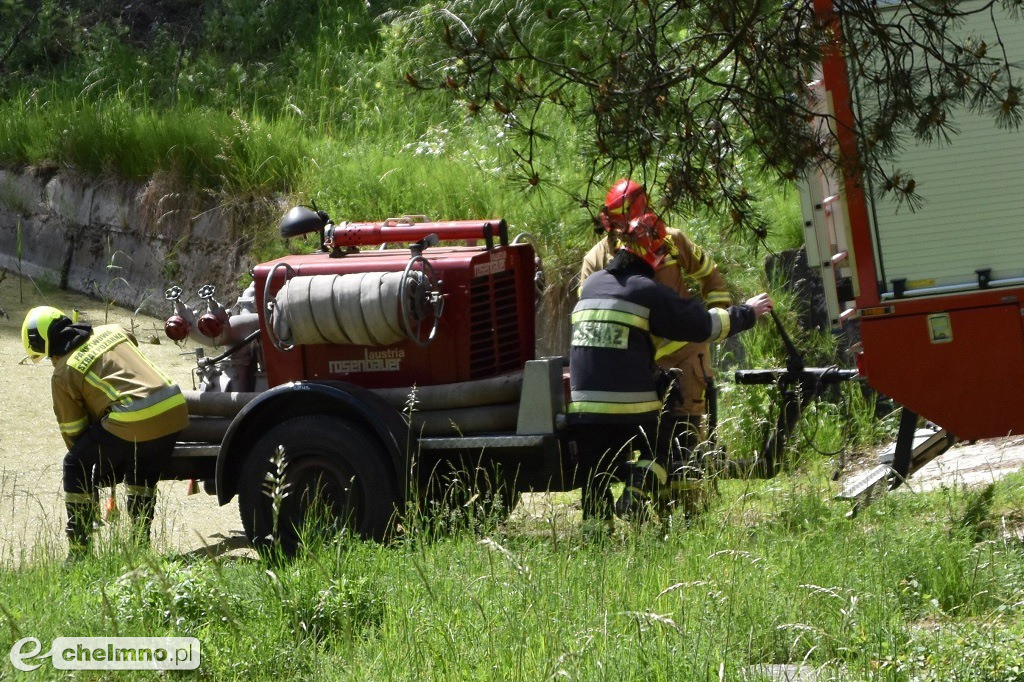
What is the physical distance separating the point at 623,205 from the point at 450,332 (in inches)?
77.1

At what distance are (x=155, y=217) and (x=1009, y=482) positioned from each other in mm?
9135

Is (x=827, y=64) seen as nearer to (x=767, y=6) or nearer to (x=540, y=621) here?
(x=767, y=6)

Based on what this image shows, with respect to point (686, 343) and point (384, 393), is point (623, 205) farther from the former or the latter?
point (686, 343)

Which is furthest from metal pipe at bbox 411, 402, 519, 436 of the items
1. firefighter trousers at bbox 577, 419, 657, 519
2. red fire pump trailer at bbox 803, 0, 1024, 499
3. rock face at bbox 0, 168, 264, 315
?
rock face at bbox 0, 168, 264, 315

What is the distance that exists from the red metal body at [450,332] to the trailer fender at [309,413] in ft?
0.87

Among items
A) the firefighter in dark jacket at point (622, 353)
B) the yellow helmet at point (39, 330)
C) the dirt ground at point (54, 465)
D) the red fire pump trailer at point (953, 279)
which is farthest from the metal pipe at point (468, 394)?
the yellow helmet at point (39, 330)

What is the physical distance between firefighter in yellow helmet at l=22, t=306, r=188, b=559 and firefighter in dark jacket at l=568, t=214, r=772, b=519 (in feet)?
6.91

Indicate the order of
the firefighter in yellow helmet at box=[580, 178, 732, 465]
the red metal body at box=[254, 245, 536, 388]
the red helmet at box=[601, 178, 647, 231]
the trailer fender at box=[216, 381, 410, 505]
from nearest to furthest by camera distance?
the red helmet at box=[601, 178, 647, 231], the trailer fender at box=[216, 381, 410, 505], the red metal body at box=[254, 245, 536, 388], the firefighter in yellow helmet at box=[580, 178, 732, 465]

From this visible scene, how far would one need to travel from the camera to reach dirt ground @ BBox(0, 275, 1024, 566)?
6.55 metres

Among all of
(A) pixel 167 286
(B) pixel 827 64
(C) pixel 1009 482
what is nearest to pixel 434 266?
(B) pixel 827 64

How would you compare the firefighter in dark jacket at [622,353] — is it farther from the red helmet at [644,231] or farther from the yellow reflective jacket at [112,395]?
the yellow reflective jacket at [112,395]

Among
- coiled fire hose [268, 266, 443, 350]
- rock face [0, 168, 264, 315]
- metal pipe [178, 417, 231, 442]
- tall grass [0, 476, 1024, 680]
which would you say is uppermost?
rock face [0, 168, 264, 315]

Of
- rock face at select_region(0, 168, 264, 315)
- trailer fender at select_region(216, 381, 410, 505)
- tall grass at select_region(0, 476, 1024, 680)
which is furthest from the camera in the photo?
rock face at select_region(0, 168, 264, 315)

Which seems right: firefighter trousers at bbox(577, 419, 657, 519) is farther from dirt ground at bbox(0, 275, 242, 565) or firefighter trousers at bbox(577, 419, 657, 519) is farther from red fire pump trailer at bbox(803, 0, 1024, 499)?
dirt ground at bbox(0, 275, 242, 565)
